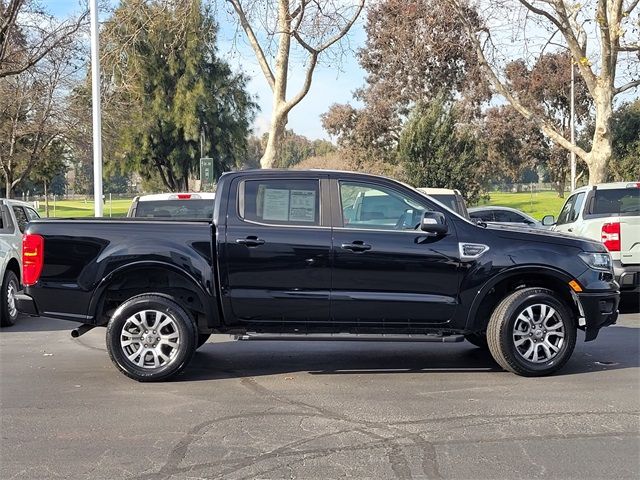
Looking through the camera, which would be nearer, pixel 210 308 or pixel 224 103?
pixel 210 308

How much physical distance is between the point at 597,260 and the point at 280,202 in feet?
10.3

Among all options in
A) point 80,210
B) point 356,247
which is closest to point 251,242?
point 356,247

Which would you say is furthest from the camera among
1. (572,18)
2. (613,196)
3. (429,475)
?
(572,18)

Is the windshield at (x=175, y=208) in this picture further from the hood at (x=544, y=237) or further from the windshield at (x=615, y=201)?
the windshield at (x=615, y=201)

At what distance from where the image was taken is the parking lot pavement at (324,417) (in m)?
4.52

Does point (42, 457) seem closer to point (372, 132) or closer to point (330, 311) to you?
point (330, 311)

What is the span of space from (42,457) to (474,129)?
40.1 meters

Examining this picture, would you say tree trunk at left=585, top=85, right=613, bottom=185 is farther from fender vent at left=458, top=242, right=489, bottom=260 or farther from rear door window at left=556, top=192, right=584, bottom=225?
fender vent at left=458, top=242, right=489, bottom=260

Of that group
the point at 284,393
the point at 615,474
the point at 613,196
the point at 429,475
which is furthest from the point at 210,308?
the point at 613,196

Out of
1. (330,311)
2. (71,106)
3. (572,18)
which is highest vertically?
(572,18)

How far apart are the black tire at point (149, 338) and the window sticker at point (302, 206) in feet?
4.61

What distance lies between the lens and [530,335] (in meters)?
6.65

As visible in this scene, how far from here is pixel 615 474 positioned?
438 cm

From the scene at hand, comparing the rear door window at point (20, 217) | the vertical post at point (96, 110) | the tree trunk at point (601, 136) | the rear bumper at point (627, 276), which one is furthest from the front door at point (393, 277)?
the tree trunk at point (601, 136)
